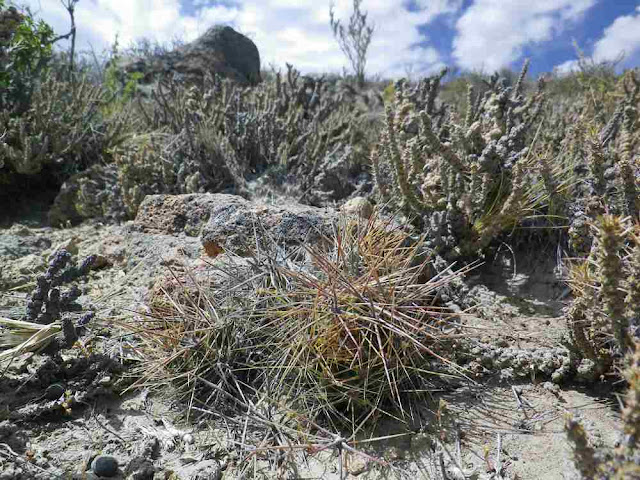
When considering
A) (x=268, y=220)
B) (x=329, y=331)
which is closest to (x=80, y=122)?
(x=268, y=220)

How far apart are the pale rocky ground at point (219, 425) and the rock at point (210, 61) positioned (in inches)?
282

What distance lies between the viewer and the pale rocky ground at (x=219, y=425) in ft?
4.91

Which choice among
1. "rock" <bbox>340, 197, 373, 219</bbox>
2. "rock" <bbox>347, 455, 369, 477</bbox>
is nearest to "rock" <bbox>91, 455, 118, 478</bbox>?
"rock" <bbox>347, 455, 369, 477</bbox>

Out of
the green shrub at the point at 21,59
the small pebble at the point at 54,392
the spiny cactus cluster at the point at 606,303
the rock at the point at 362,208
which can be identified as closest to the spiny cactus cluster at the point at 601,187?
the spiny cactus cluster at the point at 606,303

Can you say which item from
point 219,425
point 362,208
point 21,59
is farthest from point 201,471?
point 21,59

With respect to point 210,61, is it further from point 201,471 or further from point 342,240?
point 201,471

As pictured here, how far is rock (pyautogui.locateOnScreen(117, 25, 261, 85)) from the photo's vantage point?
866 centimetres

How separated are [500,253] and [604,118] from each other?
8.45 ft

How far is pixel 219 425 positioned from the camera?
172 cm

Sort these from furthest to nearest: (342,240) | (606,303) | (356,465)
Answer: (342,240)
(356,465)
(606,303)

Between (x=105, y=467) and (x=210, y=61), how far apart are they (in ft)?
28.5

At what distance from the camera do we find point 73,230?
381 cm

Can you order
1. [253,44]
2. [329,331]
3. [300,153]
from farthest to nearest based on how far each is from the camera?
[253,44]
[300,153]
[329,331]

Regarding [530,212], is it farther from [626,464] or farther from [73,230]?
[73,230]
